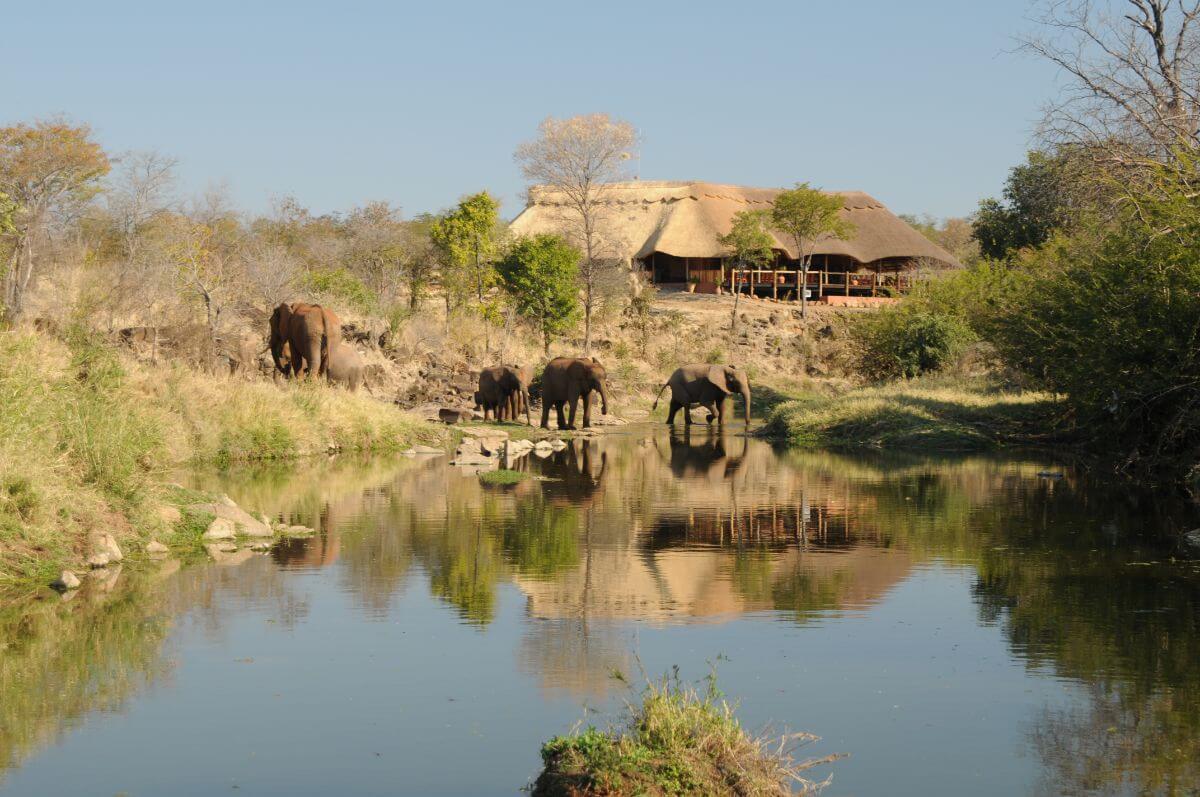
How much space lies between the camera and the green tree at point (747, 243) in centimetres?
5991

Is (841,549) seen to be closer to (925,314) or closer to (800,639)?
(800,639)

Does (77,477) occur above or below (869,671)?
above

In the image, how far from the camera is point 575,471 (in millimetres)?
23000

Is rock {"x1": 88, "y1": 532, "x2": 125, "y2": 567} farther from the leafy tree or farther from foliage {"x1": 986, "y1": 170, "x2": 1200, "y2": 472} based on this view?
the leafy tree

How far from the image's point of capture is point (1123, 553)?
13969 mm

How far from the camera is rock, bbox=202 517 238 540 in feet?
45.8

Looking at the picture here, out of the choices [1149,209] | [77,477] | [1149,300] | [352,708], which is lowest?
[352,708]

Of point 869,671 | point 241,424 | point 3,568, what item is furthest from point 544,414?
point 869,671

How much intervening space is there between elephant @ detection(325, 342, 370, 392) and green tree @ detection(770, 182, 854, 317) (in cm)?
3286

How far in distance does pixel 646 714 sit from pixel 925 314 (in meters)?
36.4

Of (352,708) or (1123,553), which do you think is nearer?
(352,708)

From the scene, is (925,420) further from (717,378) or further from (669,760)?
(669,760)

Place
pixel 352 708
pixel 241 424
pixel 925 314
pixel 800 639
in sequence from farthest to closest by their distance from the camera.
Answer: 1. pixel 925 314
2. pixel 241 424
3. pixel 800 639
4. pixel 352 708

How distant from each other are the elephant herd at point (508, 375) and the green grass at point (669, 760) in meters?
23.0
